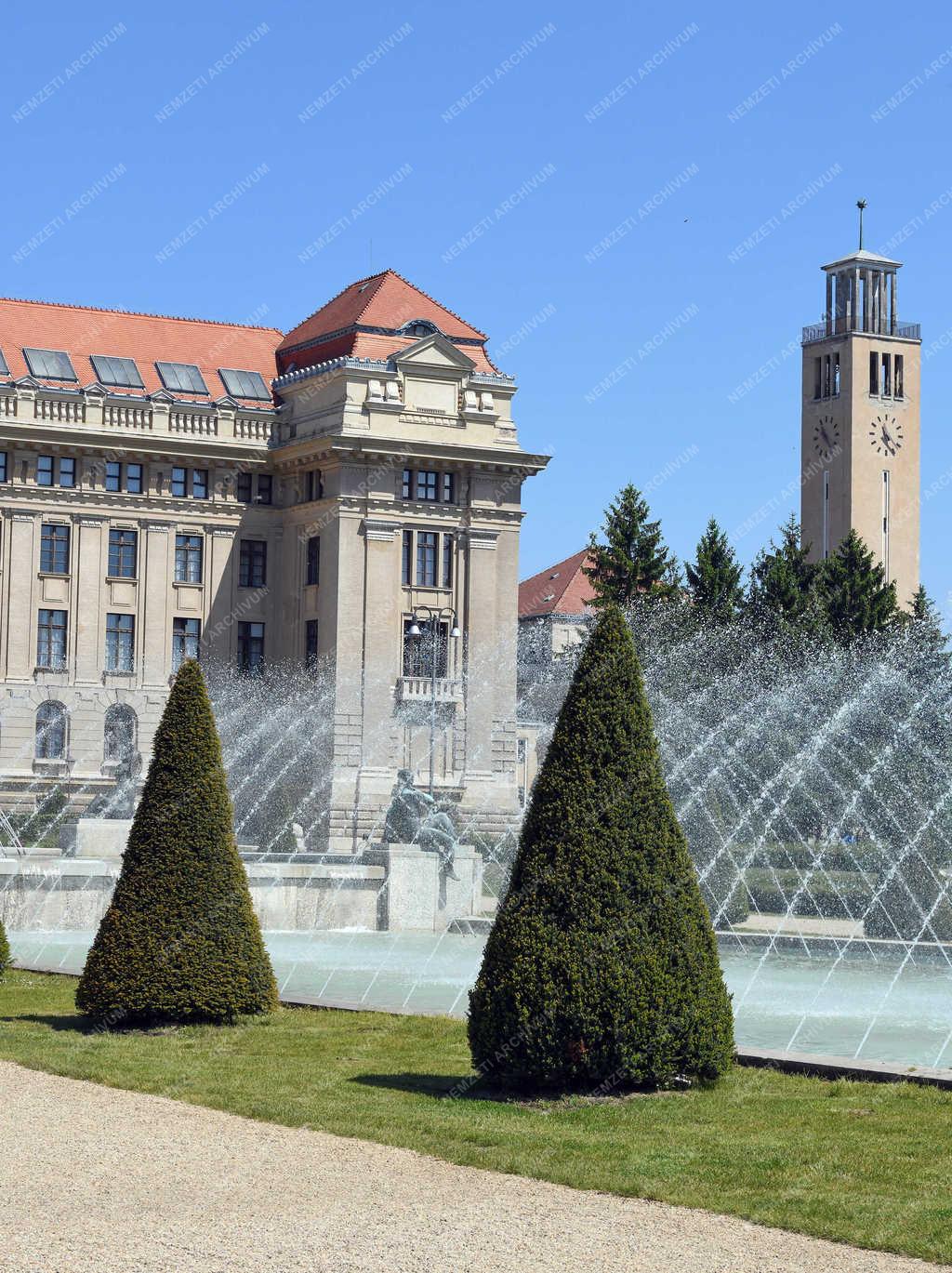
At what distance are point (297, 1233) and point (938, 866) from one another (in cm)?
2413

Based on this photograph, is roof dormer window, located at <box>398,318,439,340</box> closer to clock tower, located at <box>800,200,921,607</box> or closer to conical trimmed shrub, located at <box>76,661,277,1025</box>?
clock tower, located at <box>800,200,921,607</box>

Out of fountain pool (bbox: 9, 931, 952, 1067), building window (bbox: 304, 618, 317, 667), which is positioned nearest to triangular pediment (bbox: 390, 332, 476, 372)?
building window (bbox: 304, 618, 317, 667)

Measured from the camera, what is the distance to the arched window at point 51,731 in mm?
63531

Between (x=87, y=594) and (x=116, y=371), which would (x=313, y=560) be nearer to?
(x=87, y=594)

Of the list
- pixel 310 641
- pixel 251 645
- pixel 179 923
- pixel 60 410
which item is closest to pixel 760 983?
pixel 179 923

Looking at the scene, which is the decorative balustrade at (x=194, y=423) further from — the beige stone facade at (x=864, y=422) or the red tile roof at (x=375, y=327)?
the beige stone facade at (x=864, y=422)

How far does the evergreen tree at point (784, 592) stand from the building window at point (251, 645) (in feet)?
55.3

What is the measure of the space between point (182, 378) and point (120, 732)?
12.4 metres

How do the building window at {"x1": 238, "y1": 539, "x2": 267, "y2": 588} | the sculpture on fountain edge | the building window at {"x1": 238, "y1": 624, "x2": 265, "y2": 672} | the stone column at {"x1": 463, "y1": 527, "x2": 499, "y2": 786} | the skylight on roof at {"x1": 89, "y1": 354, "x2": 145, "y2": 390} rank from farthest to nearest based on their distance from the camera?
the building window at {"x1": 238, "y1": 539, "x2": 267, "y2": 588}
the building window at {"x1": 238, "y1": 624, "x2": 265, "y2": 672}
the skylight on roof at {"x1": 89, "y1": 354, "x2": 145, "y2": 390}
the stone column at {"x1": 463, "y1": 527, "x2": 499, "y2": 786}
the sculpture on fountain edge

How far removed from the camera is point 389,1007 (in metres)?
18.9

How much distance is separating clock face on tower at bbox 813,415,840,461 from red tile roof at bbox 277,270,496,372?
4611 centimetres

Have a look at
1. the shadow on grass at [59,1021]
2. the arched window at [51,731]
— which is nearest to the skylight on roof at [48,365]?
the arched window at [51,731]

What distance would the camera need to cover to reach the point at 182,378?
6781 cm

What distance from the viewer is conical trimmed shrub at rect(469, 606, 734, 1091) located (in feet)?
41.6
